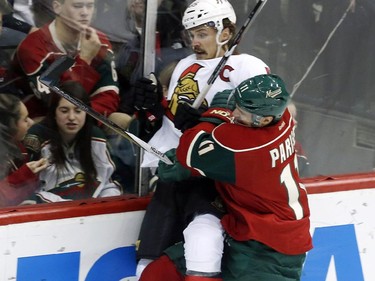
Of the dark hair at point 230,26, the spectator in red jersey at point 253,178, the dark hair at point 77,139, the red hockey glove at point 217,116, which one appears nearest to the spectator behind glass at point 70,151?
the dark hair at point 77,139

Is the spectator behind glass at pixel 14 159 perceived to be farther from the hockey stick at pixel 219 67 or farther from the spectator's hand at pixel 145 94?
the hockey stick at pixel 219 67

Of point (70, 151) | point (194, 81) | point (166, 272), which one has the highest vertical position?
point (194, 81)

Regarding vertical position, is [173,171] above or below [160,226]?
above

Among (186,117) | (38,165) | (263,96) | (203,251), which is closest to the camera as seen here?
(263,96)

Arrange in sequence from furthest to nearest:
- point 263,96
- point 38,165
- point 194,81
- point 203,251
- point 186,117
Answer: point 194,81 < point 38,165 < point 186,117 < point 203,251 < point 263,96

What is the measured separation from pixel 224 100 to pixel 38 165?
0.74 m

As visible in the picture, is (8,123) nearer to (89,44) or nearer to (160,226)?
(89,44)

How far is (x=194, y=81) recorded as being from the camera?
373 cm

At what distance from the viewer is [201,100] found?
360 centimetres

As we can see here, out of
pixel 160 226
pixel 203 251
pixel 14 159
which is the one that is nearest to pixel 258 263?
pixel 203 251

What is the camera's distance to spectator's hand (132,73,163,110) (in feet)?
12.1

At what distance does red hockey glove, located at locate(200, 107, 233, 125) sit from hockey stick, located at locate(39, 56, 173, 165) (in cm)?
22

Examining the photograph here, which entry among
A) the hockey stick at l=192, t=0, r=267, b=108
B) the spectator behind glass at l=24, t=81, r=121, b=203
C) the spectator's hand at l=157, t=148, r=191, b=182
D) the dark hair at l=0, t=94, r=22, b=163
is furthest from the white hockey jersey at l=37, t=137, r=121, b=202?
the hockey stick at l=192, t=0, r=267, b=108

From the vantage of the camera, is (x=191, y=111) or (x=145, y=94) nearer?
(x=191, y=111)
